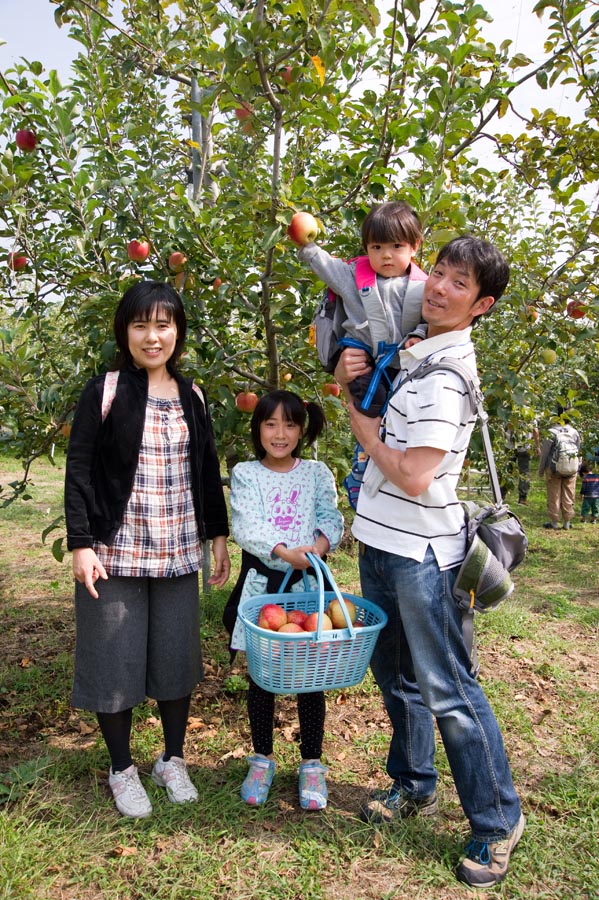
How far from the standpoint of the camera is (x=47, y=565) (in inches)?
203

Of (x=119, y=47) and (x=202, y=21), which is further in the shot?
(x=119, y=47)

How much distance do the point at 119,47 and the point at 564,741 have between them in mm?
3653

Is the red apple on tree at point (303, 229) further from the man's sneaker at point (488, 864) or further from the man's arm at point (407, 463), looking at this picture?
the man's sneaker at point (488, 864)

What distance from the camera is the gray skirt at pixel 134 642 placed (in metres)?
1.92

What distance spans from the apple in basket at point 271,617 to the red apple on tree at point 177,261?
1.26 m

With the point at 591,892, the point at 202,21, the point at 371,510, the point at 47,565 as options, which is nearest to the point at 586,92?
the point at 202,21

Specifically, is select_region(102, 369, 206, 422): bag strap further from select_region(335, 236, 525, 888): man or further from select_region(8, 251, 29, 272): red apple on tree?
select_region(8, 251, 29, 272): red apple on tree

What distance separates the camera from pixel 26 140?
2447 millimetres

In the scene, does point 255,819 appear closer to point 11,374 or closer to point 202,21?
point 11,374

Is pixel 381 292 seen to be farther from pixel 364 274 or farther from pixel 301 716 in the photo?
pixel 301 716

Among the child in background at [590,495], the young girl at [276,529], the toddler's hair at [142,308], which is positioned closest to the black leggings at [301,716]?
the young girl at [276,529]

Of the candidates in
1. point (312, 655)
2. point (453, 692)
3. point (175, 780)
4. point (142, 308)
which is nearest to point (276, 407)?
point (142, 308)

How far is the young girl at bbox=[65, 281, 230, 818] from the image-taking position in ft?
6.23

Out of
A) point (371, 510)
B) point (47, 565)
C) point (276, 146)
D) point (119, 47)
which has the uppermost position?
point (119, 47)
